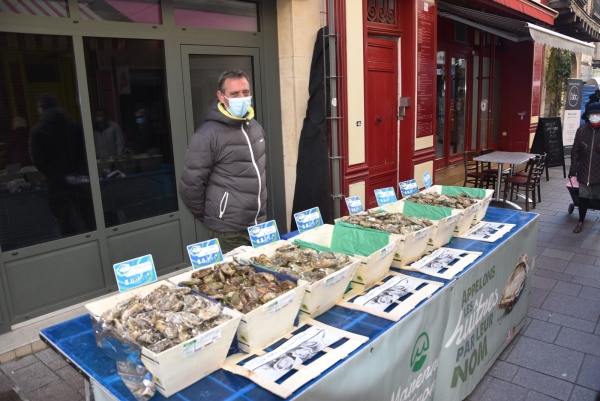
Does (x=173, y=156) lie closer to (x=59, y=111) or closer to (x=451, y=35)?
(x=59, y=111)

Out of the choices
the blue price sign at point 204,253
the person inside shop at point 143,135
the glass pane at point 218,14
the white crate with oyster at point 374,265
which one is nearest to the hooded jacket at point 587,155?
the glass pane at point 218,14

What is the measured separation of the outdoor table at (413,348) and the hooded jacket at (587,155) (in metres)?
3.71

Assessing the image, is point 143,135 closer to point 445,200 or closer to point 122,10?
point 122,10

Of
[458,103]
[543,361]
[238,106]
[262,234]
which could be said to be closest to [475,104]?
[458,103]

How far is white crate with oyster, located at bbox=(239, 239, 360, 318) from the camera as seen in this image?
7.39 ft

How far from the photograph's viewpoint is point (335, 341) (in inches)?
81.4

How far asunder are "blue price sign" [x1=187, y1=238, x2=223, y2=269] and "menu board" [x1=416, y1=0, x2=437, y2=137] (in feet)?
→ 17.3

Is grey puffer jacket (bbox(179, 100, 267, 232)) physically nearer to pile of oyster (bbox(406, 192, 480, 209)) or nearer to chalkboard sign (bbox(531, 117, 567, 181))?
pile of oyster (bbox(406, 192, 480, 209))

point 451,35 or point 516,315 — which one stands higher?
point 451,35

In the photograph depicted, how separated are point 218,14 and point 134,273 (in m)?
3.66

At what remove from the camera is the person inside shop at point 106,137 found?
436cm

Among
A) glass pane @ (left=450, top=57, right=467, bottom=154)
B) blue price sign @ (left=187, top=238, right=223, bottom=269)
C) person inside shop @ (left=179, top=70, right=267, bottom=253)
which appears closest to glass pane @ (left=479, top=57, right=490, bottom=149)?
glass pane @ (left=450, top=57, right=467, bottom=154)

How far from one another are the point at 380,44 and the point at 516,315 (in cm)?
426

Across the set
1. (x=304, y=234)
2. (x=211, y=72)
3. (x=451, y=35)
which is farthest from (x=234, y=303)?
(x=451, y=35)
